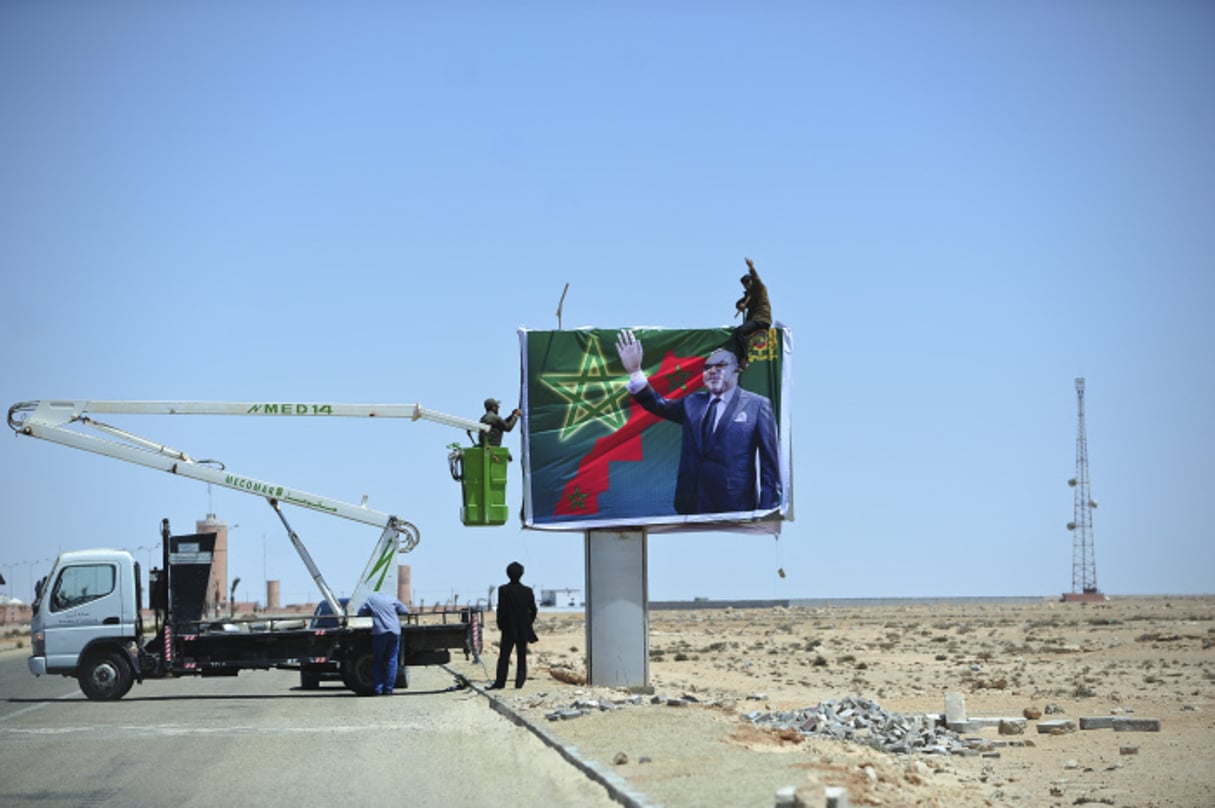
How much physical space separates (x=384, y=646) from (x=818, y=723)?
34.6ft

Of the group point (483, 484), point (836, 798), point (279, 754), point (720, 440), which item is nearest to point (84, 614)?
point (483, 484)

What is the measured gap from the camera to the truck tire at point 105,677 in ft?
91.1

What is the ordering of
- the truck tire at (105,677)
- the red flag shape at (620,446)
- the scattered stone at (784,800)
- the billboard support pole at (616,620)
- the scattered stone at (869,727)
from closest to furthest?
the scattered stone at (784,800), the scattered stone at (869,727), the billboard support pole at (616,620), the red flag shape at (620,446), the truck tire at (105,677)

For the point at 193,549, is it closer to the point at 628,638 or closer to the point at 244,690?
the point at 244,690

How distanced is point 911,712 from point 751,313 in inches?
281

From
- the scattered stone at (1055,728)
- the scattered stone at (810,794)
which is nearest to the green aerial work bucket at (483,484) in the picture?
the scattered stone at (1055,728)

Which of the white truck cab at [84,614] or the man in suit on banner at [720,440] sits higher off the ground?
the man in suit on banner at [720,440]

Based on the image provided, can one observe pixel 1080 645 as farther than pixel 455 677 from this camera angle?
Yes

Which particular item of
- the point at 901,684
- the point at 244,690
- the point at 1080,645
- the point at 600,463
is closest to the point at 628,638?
the point at 600,463

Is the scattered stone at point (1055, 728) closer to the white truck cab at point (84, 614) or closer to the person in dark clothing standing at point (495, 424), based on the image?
the person in dark clothing standing at point (495, 424)

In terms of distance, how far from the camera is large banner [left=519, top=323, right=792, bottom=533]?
87.9ft

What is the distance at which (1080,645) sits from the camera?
52500 millimetres

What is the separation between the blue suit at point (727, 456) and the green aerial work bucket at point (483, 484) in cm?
264

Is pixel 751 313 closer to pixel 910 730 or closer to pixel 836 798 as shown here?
pixel 910 730
